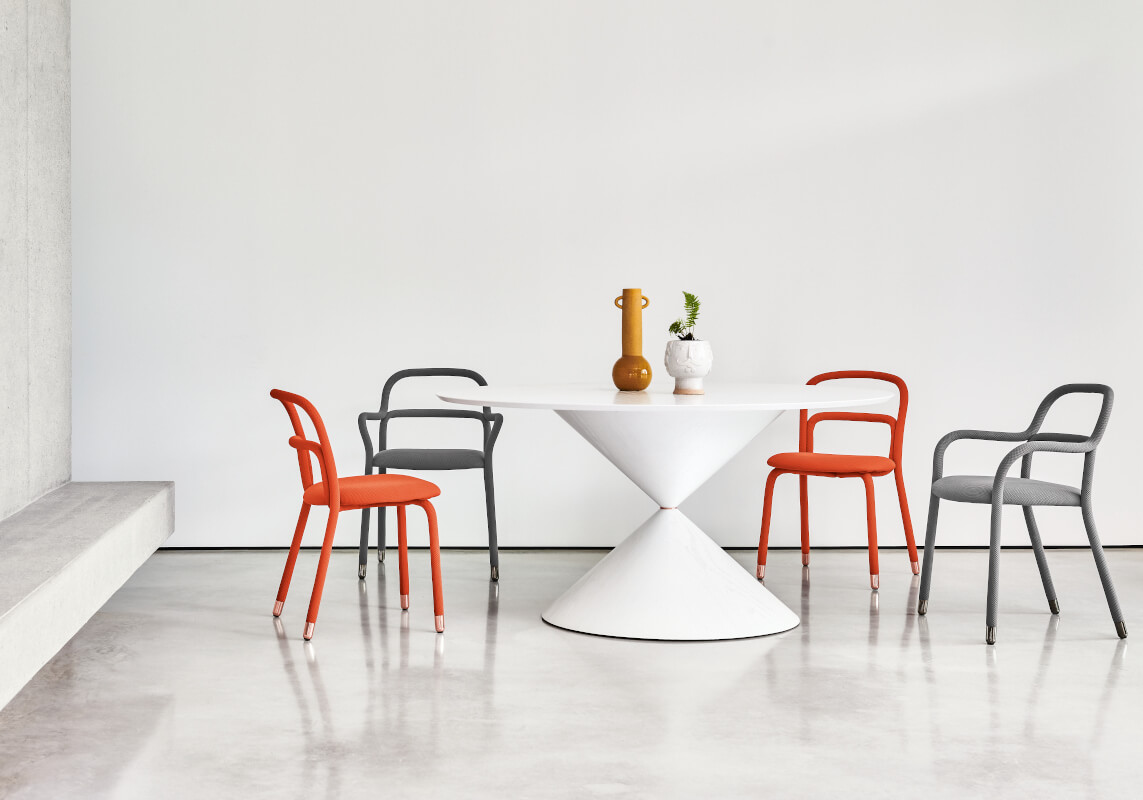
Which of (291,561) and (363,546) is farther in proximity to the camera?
(363,546)

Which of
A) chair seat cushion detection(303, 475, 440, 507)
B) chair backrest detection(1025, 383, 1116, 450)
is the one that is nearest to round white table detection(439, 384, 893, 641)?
chair seat cushion detection(303, 475, 440, 507)

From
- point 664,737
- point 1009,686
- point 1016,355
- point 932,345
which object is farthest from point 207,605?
point 1016,355

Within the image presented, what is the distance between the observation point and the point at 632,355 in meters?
3.76

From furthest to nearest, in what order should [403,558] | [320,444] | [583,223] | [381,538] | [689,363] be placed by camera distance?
1. [583,223]
2. [381,538]
3. [403,558]
4. [689,363]
5. [320,444]

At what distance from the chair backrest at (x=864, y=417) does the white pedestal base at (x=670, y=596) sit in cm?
100

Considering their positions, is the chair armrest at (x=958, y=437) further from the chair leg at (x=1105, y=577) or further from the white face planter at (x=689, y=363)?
the white face planter at (x=689, y=363)

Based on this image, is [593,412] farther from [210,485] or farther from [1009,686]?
[210,485]

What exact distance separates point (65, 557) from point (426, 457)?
1.47 meters

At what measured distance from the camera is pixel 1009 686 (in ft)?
9.77

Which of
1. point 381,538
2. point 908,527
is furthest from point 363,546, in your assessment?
point 908,527

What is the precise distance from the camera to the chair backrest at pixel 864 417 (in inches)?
173

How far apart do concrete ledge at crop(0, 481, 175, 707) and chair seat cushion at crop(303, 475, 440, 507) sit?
648 millimetres

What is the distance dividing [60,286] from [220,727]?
2615mm

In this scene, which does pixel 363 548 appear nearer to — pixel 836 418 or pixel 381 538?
pixel 381 538
